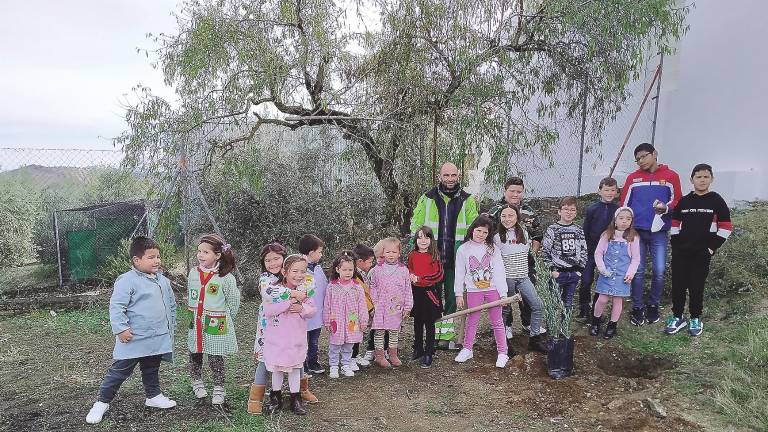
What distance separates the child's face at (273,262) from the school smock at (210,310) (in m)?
0.30

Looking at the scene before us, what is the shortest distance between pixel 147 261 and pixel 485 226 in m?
2.72

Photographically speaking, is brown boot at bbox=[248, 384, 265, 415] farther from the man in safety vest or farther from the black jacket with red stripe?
the black jacket with red stripe

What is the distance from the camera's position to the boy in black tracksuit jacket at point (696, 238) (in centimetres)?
476

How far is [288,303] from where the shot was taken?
3.56m

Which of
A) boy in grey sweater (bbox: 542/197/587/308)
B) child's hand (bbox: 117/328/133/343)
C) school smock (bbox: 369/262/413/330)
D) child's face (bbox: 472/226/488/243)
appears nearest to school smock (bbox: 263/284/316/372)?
child's hand (bbox: 117/328/133/343)

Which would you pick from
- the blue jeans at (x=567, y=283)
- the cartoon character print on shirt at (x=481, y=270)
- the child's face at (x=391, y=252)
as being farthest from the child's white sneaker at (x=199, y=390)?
the blue jeans at (x=567, y=283)

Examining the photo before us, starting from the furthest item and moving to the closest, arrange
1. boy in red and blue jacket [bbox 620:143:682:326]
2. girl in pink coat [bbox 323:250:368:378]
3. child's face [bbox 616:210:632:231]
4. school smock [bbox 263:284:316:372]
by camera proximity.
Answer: boy in red and blue jacket [bbox 620:143:682:326] < child's face [bbox 616:210:632:231] < girl in pink coat [bbox 323:250:368:378] < school smock [bbox 263:284:316:372]

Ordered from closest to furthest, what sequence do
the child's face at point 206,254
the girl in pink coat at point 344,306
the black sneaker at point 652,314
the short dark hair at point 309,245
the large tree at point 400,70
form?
1. the child's face at point 206,254
2. the short dark hair at point 309,245
3. the girl in pink coat at point 344,306
4. the black sneaker at point 652,314
5. the large tree at point 400,70

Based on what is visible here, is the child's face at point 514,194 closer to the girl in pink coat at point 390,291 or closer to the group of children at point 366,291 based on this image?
the group of children at point 366,291

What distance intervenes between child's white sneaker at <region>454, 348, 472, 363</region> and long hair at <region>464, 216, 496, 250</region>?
1.00 metres

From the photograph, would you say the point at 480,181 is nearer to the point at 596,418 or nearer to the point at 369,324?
the point at 369,324

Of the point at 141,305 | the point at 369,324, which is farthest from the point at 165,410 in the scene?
the point at 369,324

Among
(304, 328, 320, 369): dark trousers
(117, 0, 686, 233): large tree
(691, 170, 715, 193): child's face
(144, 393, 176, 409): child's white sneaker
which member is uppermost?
(117, 0, 686, 233): large tree

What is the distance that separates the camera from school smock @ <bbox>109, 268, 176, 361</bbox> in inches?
138
